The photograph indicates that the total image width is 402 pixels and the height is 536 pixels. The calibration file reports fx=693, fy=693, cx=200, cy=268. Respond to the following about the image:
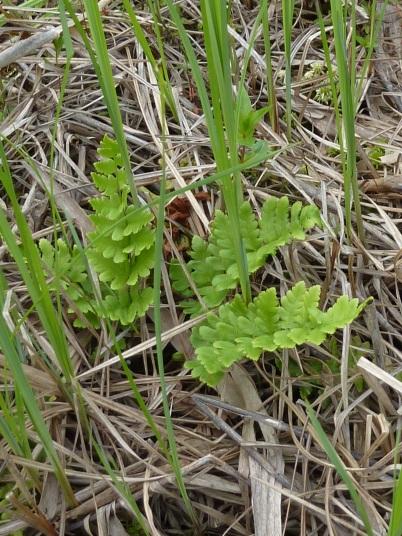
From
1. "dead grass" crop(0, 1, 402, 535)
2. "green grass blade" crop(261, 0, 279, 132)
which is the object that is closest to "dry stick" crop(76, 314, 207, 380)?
"dead grass" crop(0, 1, 402, 535)

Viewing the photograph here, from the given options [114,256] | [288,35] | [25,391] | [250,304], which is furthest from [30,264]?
[288,35]

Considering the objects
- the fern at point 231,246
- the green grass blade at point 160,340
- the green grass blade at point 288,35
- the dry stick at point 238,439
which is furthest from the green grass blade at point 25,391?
the green grass blade at point 288,35

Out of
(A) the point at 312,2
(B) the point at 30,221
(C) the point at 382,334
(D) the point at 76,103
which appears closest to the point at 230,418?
(C) the point at 382,334

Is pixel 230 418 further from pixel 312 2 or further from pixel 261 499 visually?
pixel 312 2

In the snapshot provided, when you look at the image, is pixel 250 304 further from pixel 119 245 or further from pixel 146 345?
pixel 119 245

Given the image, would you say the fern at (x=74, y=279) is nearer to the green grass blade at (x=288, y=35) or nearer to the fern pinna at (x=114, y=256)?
the fern pinna at (x=114, y=256)

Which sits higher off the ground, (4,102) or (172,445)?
(4,102)
